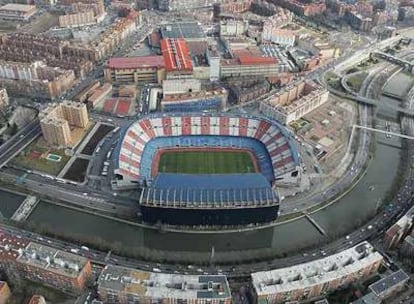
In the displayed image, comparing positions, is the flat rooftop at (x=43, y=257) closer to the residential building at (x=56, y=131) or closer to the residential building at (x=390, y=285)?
the residential building at (x=56, y=131)

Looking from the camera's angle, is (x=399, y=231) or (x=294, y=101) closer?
(x=399, y=231)

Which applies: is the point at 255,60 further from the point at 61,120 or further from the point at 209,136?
the point at 61,120

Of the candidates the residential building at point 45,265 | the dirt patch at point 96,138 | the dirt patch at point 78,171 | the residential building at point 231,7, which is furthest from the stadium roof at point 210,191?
the residential building at point 231,7

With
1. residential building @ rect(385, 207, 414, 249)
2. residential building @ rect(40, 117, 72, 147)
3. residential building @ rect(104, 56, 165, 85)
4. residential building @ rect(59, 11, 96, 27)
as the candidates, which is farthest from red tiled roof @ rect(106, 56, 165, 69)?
residential building @ rect(385, 207, 414, 249)

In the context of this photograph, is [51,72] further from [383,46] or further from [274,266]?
[383,46]

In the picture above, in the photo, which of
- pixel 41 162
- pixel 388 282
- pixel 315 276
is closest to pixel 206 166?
pixel 315 276

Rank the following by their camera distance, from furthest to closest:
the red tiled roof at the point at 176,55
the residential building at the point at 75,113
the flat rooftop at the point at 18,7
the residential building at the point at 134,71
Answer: the flat rooftop at the point at 18,7
the red tiled roof at the point at 176,55
the residential building at the point at 134,71
the residential building at the point at 75,113
